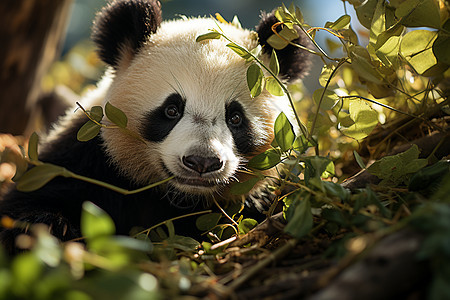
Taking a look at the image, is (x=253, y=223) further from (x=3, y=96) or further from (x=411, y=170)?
(x=3, y=96)

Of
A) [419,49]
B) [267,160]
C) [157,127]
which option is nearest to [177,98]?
[157,127]

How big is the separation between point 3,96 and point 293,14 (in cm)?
196

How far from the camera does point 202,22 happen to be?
5.66ft

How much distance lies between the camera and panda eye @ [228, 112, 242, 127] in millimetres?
1534

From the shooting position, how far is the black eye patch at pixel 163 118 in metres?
1.48

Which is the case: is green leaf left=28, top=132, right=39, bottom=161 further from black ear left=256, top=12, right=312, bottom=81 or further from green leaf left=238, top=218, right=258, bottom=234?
black ear left=256, top=12, right=312, bottom=81

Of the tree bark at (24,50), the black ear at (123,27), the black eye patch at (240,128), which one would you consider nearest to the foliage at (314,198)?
the black eye patch at (240,128)

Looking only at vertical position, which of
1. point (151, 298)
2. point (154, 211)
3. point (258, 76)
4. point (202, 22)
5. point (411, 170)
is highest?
point (202, 22)

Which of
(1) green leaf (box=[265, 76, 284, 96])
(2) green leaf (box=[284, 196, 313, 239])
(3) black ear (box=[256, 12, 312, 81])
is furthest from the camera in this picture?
(3) black ear (box=[256, 12, 312, 81])

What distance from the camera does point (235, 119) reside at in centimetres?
154

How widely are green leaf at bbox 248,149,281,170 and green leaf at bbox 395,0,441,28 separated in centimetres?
50

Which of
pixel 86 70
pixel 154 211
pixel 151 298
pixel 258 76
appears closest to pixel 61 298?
pixel 151 298

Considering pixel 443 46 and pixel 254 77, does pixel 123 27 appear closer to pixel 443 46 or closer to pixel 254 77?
pixel 254 77

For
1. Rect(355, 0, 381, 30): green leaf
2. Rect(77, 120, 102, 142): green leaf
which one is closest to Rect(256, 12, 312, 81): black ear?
Rect(355, 0, 381, 30): green leaf
